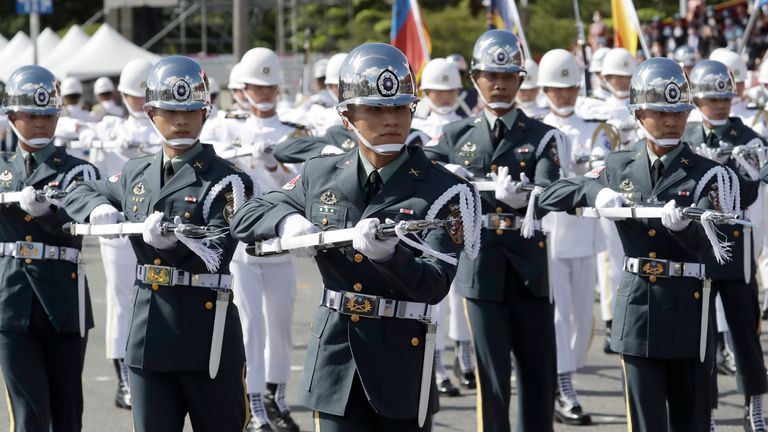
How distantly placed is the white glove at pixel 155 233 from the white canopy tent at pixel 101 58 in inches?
1035

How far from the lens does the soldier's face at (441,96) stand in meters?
11.9

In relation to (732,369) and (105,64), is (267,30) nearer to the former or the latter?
(105,64)

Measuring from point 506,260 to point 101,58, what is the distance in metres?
26.3

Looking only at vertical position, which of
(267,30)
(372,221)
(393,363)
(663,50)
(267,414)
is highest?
(267,30)

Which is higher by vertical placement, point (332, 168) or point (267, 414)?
point (332, 168)

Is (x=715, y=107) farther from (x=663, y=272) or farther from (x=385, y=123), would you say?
(x=385, y=123)

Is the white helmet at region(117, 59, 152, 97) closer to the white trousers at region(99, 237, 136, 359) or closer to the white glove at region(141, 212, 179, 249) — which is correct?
the white trousers at region(99, 237, 136, 359)

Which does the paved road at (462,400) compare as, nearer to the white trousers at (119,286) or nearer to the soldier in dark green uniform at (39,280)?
the white trousers at (119,286)

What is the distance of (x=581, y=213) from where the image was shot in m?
7.11

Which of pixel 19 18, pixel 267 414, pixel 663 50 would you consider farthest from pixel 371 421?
pixel 19 18

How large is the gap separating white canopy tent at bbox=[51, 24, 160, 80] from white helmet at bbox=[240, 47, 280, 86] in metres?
22.1

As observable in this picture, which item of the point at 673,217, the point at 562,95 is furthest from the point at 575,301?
the point at 673,217

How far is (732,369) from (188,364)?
5.90 meters

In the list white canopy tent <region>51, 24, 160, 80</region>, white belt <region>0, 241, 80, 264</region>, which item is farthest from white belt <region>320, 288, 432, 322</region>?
white canopy tent <region>51, 24, 160, 80</region>
